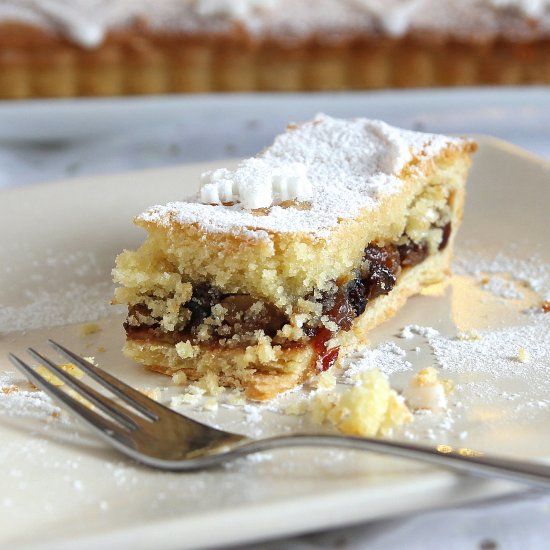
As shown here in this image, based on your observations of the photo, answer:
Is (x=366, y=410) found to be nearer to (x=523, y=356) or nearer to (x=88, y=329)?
(x=523, y=356)

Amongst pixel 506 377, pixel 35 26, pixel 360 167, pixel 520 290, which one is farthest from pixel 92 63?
pixel 506 377

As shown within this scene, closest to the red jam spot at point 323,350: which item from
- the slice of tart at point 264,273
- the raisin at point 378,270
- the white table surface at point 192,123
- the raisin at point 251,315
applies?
the slice of tart at point 264,273

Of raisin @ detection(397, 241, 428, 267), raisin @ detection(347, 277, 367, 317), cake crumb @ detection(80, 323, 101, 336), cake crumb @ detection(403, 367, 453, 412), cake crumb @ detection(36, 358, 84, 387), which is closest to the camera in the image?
cake crumb @ detection(403, 367, 453, 412)

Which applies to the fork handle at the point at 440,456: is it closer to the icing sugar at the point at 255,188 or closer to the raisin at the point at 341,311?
the raisin at the point at 341,311

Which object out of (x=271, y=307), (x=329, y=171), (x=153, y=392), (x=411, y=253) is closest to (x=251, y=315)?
(x=271, y=307)

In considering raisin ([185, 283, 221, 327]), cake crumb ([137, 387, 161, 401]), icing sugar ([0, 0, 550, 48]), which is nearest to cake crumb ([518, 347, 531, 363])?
raisin ([185, 283, 221, 327])

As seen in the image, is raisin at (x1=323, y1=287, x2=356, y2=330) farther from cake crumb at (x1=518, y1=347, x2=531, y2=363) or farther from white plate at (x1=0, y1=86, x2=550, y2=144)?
white plate at (x1=0, y1=86, x2=550, y2=144)

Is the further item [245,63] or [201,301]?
[245,63]

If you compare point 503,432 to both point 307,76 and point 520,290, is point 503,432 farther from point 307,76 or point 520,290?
point 307,76
